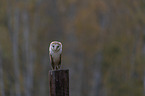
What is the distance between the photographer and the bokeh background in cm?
2050

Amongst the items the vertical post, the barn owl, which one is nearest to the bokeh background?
the barn owl

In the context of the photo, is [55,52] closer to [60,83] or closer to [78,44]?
[60,83]

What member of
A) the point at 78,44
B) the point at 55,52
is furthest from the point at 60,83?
the point at 78,44

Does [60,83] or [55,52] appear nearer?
[60,83]

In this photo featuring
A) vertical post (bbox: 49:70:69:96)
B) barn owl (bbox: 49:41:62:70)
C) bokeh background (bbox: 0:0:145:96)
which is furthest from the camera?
bokeh background (bbox: 0:0:145:96)

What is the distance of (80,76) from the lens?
87.7ft

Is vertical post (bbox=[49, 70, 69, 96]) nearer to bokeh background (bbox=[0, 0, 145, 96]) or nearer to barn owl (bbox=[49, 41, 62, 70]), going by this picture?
barn owl (bbox=[49, 41, 62, 70])

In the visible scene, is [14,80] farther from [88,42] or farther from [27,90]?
[88,42]

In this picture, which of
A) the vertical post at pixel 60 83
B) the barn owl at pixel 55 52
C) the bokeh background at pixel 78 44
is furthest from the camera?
the bokeh background at pixel 78 44

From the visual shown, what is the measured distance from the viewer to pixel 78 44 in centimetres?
2491

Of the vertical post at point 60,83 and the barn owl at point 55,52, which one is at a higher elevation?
the barn owl at point 55,52

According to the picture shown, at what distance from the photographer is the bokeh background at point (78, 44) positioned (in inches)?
807

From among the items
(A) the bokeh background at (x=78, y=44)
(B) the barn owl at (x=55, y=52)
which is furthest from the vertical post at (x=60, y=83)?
(A) the bokeh background at (x=78, y=44)

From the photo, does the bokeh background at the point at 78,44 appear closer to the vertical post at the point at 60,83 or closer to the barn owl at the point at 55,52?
the barn owl at the point at 55,52
